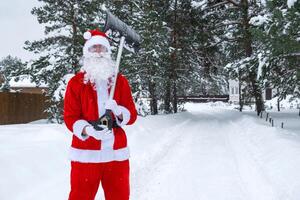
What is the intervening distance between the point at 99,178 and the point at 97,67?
3.07 feet

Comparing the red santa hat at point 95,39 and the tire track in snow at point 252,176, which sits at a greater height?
the red santa hat at point 95,39

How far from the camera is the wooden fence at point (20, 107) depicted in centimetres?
2191

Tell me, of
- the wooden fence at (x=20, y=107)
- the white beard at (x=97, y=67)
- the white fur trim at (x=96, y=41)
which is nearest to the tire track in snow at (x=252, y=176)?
the white beard at (x=97, y=67)

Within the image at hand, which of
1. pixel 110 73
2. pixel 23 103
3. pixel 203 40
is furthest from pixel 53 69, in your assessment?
pixel 110 73

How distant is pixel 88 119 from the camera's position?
10.8 feet

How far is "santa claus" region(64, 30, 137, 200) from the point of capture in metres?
3.25

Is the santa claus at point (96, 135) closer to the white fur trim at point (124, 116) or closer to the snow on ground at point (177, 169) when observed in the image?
the white fur trim at point (124, 116)

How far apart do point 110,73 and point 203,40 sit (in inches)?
775

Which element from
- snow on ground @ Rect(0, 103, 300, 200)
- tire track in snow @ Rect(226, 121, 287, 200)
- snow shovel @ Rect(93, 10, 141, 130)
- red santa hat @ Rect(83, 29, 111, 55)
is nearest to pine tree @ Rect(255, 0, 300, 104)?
snow on ground @ Rect(0, 103, 300, 200)

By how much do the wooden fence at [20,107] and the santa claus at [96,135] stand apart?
19.7 meters

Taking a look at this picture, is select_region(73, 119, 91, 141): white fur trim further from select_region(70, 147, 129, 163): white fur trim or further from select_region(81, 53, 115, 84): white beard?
select_region(81, 53, 115, 84): white beard

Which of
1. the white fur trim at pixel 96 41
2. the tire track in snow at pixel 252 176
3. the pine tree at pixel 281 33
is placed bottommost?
the tire track in snow at pixel 252 176

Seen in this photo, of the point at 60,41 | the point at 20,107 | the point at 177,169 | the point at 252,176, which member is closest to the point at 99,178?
the point at 252,176

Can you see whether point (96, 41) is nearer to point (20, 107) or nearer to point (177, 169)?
point (177, 169)
